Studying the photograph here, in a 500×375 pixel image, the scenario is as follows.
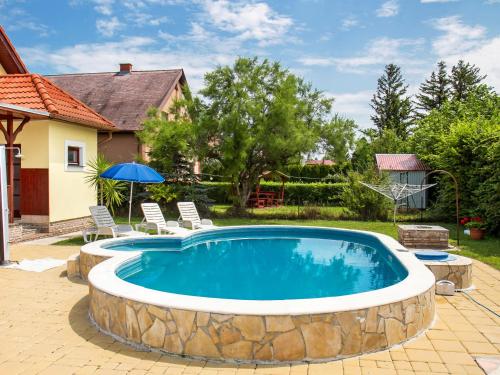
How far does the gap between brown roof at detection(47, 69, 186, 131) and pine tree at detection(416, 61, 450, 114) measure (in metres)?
30.6

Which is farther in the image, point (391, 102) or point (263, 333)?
point (391, 102)

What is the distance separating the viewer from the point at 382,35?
1786 centimetres

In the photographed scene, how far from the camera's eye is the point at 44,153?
13.6m

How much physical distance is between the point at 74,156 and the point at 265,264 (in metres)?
9.05

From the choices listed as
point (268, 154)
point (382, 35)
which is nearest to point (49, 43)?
point (268, 154)

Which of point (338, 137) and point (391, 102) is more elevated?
point (391, 102)

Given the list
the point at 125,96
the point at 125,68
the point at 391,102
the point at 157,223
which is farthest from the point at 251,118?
the point at 391,102

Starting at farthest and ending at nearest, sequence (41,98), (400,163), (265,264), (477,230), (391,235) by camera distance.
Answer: (400,163) < (391,235) < (41,98) < (477,230) < (265,264)

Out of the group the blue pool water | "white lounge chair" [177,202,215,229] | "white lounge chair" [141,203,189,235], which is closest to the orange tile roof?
"white lounge chair" [141,203,189,235]

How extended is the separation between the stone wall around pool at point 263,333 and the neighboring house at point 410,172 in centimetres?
1821

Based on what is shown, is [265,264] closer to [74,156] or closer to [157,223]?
[157,223]

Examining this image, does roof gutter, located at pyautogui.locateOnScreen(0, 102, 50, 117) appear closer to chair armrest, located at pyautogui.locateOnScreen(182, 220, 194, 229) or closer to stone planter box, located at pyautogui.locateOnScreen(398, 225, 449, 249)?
chair armrest, located at pyautogui.locateOnScreen(182, 220, 194, 229)

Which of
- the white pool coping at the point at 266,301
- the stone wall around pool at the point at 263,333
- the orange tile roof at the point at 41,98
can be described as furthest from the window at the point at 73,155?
the stone wall around pool at the point at 263,333

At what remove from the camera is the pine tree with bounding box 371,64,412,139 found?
4944 centimetres
